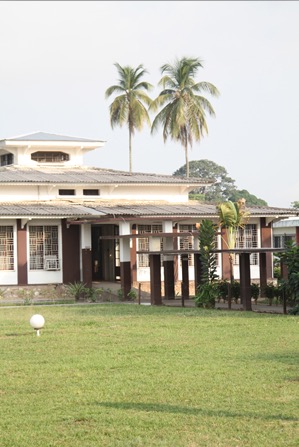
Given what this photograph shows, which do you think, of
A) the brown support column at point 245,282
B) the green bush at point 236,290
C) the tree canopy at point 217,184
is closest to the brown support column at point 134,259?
the green bush at point 236,290

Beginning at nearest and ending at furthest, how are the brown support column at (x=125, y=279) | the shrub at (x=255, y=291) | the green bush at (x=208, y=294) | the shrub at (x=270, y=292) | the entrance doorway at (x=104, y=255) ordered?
the green bush at (x=208, y=294), the shrub at (x=270, y=292), the shrub at (x=255, y=291), the brown support column at (x=125, y=279), the entrance doorway at (x=104, y=255)

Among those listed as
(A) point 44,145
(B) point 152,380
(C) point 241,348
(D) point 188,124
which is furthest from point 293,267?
(D) point 188,124

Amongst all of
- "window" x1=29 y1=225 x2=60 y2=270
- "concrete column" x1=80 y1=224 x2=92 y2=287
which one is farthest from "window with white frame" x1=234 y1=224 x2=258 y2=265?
"window" x1=29 y1=225 x2=60 y2=270

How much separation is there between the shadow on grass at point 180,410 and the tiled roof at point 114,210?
72.6 ft

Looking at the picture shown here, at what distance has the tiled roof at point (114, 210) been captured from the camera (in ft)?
113

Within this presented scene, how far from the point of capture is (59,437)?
10.4 meters

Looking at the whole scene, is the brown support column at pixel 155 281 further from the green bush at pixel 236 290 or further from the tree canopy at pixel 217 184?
the tree canopy at pixel 217 184

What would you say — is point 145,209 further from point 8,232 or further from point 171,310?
point 171,310

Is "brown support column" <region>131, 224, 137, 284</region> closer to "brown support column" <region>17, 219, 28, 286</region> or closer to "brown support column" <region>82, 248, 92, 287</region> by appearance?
"brown support column" <region>82, 248, 92, 287</region>

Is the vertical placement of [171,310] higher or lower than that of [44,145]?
lower

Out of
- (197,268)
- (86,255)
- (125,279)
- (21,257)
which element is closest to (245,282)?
(197,268)

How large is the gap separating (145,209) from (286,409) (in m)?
25.2

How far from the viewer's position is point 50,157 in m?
44.0

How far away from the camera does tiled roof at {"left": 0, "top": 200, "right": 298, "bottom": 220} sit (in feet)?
113
